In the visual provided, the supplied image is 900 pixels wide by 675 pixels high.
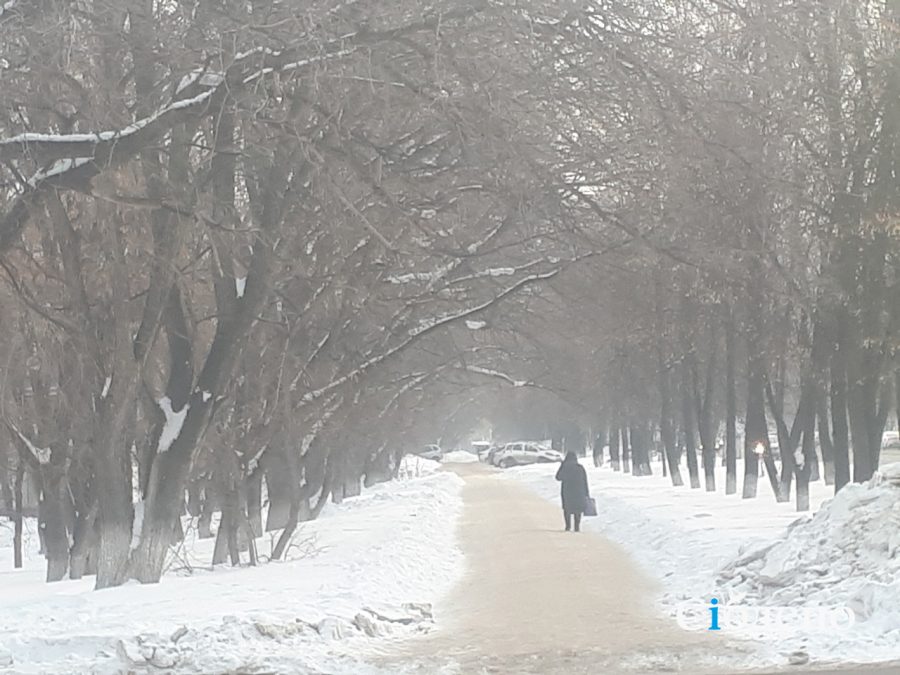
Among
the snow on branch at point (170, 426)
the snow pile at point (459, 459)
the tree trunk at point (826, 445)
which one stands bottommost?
the snow on branch at point (170, 426)

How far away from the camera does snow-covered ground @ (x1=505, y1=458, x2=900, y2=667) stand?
34.5 feet

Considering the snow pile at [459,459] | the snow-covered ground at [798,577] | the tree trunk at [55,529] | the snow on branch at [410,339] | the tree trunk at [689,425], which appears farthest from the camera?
the snow pile at [459,459]

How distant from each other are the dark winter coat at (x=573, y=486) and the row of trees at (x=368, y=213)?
2713mm

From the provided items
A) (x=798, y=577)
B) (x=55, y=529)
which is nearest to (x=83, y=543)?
(x=55, y=529)

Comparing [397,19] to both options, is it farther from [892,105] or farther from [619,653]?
[892,105]

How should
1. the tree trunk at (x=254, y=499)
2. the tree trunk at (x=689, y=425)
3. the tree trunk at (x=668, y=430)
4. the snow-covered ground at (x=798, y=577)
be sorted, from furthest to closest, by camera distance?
the tree trunk at (x=668, y=430)
the tree trunk at (x=689, y=425)
the tree trunk at (x=254, y=499)
the snow-covered ground at (x=798, y=577)

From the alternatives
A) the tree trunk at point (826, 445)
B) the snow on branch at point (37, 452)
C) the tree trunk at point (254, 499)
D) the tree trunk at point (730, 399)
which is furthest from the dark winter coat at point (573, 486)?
the snow on branch at point (37, 452)

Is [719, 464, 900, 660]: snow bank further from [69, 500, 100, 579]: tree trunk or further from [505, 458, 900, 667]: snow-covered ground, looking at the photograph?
[69, 500, 100, 579]: tree trunk

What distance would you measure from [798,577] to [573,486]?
1135cm

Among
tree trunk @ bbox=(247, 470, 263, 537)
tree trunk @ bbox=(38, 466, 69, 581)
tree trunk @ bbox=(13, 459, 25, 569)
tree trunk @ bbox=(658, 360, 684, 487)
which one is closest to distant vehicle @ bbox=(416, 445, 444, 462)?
tree trunk @ bbox=(658, 360, 684, 487)

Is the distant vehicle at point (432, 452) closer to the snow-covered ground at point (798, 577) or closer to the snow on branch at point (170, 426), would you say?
the snow-covered ground at point (798, 577)

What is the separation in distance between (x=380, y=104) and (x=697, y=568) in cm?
846

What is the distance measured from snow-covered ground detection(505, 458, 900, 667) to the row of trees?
11.0 ft

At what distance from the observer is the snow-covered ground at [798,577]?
10516mm
